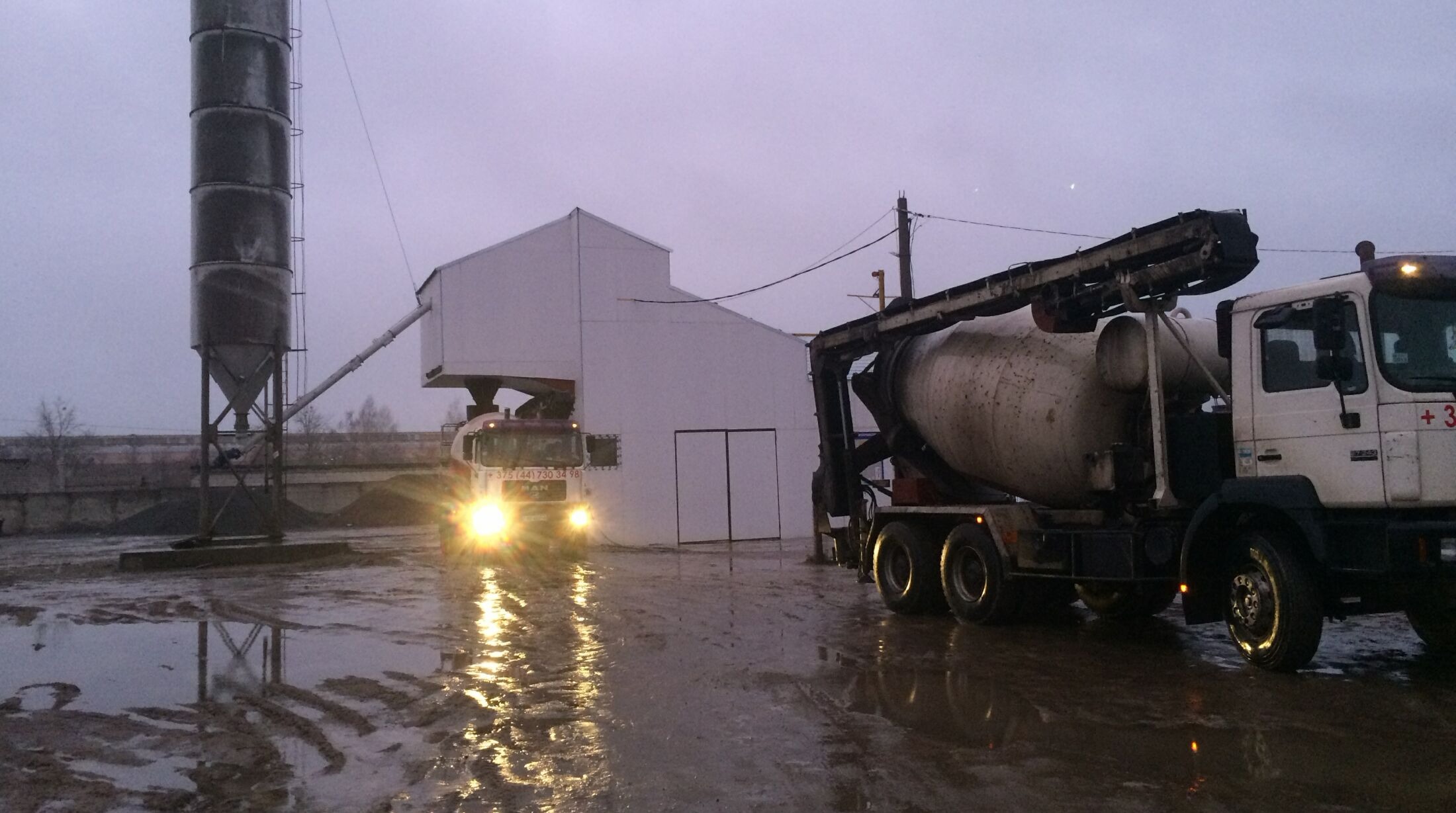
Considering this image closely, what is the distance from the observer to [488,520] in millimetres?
21141

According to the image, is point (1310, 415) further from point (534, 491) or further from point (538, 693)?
point (534, 491)

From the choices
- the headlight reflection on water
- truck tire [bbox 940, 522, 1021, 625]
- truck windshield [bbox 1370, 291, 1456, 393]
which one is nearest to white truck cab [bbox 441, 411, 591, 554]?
the headlight reflection on water

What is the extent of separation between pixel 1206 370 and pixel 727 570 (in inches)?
435

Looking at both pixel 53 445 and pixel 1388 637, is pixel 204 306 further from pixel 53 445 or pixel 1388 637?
pixel 53 445

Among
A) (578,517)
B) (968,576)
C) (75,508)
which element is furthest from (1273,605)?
(75,508)

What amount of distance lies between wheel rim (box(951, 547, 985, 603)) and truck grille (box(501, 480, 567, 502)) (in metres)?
11.1

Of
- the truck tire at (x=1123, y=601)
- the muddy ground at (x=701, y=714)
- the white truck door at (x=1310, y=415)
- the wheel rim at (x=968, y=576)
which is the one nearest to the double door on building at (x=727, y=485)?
the muddy ground at (x=701, y=714)

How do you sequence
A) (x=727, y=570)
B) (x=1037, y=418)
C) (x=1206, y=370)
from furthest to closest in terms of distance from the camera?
1. (x=727, y=570)
2. (x=1037, y=418)
3. (x=1206, y=370)

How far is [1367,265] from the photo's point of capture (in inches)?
319

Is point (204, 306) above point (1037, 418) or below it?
above

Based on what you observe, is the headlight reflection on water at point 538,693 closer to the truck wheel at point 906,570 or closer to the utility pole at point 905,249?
the truck wheel at point 906,570

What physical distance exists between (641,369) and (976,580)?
54.1ft

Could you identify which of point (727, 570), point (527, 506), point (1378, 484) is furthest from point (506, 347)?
point (1378, 484)

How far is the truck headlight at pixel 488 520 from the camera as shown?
21.0m
